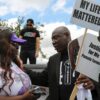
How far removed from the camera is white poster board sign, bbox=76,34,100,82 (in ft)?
18.6

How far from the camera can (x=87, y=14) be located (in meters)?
5.84

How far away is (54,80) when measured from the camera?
6379 millimetres

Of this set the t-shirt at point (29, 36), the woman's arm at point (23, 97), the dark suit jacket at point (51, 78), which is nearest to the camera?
the woman's arm at point (23, 97)

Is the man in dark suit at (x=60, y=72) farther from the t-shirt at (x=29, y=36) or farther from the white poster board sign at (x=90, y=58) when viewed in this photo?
the t-shirt at (x=29, y=36)

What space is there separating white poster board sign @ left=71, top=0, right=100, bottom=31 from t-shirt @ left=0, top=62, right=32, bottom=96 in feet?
3.98

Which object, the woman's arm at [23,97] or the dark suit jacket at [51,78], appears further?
the dark suit jacket at [51,78]

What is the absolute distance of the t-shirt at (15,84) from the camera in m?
4.79

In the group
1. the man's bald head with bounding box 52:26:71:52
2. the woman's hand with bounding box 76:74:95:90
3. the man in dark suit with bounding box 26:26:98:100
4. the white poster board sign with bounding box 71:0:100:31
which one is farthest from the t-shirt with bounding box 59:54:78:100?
the white poster board sign with bounding box 71:0:100:31

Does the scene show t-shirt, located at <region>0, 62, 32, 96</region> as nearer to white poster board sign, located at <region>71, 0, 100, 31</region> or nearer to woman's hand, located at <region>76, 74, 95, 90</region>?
woman's hand, located at <region>76, 74, 95, 90</region>

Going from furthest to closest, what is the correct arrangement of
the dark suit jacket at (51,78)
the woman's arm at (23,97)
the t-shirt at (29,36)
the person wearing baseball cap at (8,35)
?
1. the t-shirt at (29,36)
2. the dark suit jacket at (51,78)
3. the person wearing baseball cap at (8,35)
4. the woman's arm at (23,97)

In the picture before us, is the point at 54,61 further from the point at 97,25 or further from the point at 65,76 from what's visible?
the point at 97,25

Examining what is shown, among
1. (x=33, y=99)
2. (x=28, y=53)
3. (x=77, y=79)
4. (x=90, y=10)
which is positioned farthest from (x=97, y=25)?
(x=28, y=53)

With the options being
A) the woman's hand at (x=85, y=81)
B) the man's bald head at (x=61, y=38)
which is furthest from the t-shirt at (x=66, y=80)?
the woman's hand at (x=85, y=81)

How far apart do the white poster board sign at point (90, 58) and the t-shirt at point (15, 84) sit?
97cm
